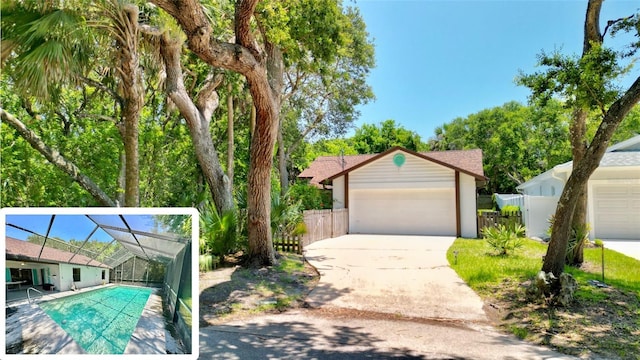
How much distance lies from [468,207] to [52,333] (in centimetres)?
1806

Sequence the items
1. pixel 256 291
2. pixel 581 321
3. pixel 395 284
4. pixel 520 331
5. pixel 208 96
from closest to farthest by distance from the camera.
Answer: pixel 520 331, pixel 581 321, pixel 256 291, pixel 395 284, pixel 208 96

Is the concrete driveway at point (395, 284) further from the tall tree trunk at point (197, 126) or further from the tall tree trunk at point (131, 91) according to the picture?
the tall tree trunk at point (131, 91)

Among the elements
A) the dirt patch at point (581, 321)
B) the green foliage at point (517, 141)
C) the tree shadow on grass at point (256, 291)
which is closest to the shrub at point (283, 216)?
the tree shadow on grass at point (256, 291)

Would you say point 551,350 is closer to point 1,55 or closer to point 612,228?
point 1,55

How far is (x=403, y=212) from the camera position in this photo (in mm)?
19156

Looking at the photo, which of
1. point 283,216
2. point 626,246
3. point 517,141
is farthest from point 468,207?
point 517,141

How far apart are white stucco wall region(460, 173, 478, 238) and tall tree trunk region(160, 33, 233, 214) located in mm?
10933

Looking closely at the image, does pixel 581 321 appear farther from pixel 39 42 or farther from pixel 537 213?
pixel 537 213

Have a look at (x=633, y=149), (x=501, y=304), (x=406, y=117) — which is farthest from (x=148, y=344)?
(x=406, y=117)

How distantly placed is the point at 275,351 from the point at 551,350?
326cm

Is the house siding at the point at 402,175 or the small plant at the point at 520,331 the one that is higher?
the house siding at the point at 402,175

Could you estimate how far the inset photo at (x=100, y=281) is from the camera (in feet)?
3.68

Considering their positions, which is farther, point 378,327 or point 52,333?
point 378,327

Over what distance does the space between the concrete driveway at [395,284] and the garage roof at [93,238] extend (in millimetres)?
5709
